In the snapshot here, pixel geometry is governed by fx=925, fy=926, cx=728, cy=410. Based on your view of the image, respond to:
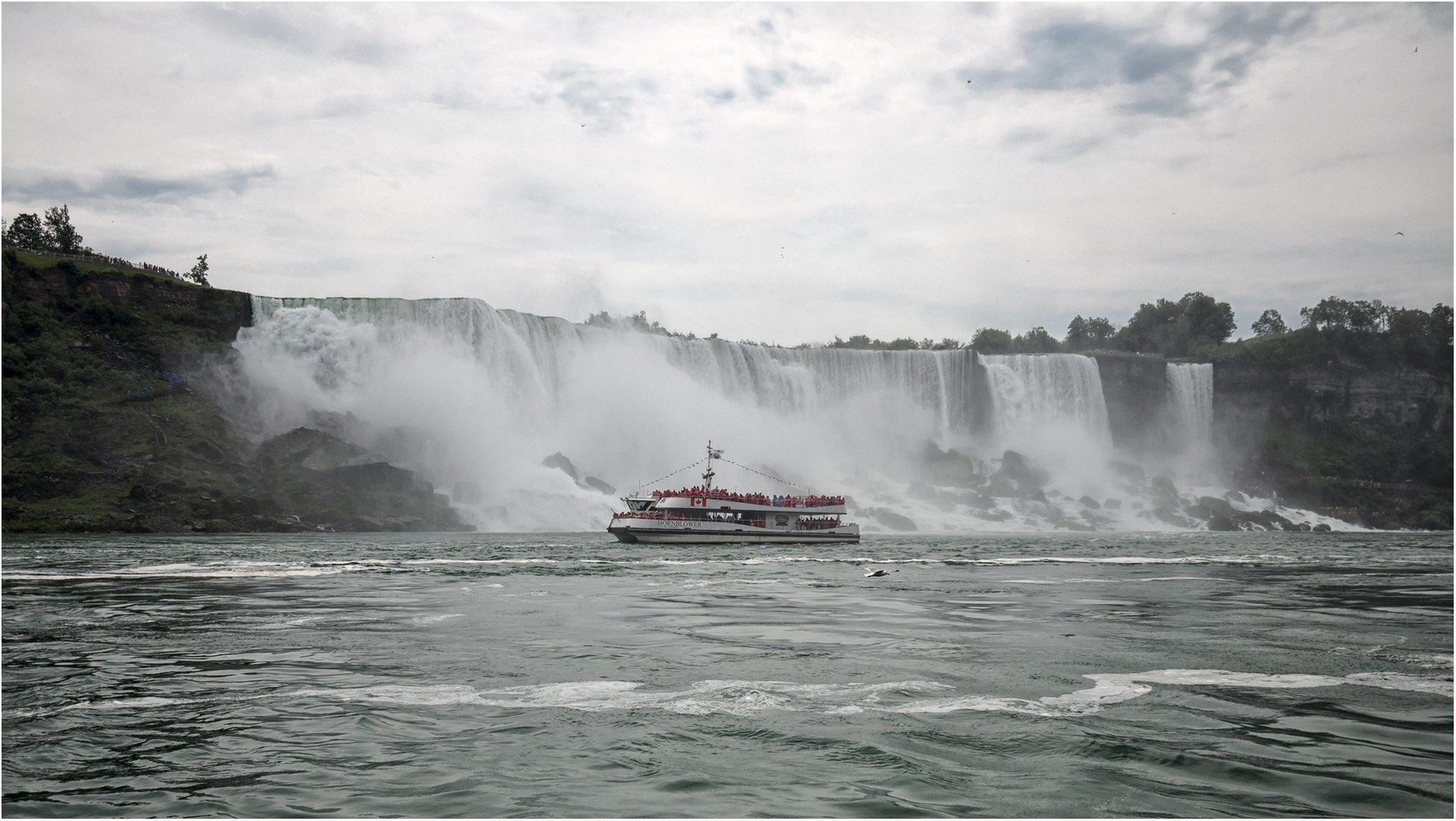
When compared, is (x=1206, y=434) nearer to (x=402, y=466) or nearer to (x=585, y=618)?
(x=402, y=466)

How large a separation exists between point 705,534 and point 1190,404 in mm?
74560

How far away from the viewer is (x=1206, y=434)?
105m

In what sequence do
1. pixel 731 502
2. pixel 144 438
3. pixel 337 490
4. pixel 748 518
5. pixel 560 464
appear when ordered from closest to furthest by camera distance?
pixel 731 502, pixel 748 518, pixel 144 438, pixel 337 490, pixel 560 464

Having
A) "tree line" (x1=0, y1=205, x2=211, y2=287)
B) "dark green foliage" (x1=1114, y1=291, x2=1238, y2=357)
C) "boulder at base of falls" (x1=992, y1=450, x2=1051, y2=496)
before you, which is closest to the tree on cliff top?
"tree line" (x1=0, y1=205, x2=211, y2=287)

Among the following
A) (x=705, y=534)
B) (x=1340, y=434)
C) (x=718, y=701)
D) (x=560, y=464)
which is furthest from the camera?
(x=1340, y=434)

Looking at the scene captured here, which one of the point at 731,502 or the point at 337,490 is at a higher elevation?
the point at 337,490

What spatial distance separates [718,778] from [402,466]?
70.0 metres

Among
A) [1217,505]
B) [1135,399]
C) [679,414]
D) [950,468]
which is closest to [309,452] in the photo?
[679,414]

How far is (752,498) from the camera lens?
5666 cm

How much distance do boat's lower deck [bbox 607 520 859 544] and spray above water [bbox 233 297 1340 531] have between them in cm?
2056

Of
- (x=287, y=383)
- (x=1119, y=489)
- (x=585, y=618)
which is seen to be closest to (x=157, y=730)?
(x=585, y=618)

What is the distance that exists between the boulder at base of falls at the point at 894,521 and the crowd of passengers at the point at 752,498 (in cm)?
2429

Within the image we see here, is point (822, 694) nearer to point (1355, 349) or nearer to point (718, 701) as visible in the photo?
point (718, 701)

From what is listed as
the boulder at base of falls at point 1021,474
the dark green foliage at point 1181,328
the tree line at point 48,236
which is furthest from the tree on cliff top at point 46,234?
the dark green foliage at point 1181,328
